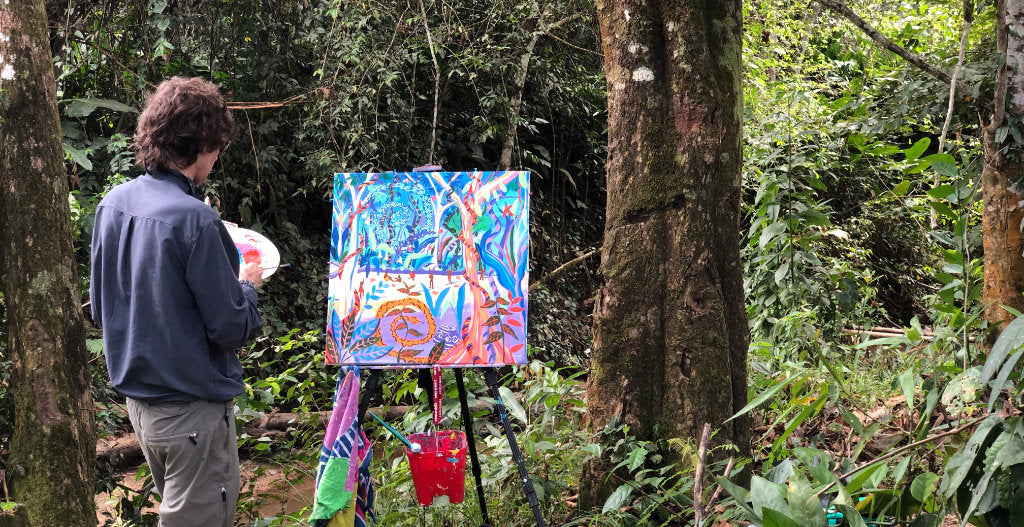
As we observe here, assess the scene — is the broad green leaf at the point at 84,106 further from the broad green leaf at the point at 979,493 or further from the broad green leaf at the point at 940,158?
the broad green leaf at the point at 979,493

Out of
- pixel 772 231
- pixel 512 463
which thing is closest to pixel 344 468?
pixel 512 463

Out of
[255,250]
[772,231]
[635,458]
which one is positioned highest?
[255,250]

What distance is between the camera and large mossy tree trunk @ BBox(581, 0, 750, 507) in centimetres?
271

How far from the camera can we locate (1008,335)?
4.71ft

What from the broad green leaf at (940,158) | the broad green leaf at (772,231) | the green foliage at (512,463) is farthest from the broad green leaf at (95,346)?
the broad green leaf at (940,158)

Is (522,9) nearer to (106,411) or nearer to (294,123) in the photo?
(294,123)

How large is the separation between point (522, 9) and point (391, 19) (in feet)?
3.23

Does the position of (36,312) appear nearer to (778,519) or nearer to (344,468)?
(344,468)

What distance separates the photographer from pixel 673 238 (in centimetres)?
274

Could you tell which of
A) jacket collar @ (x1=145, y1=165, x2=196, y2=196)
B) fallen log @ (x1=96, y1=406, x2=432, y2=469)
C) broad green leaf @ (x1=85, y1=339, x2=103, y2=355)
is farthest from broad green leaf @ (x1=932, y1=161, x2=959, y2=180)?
broad green leaf @ (x1=85, y1=339, x2=103, y2=355)

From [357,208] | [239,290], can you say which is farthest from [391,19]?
[239,290]

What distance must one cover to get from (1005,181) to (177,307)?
7.46ft

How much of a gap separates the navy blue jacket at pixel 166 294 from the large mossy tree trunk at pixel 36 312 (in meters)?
0.78

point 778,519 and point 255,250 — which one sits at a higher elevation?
point 255,250
